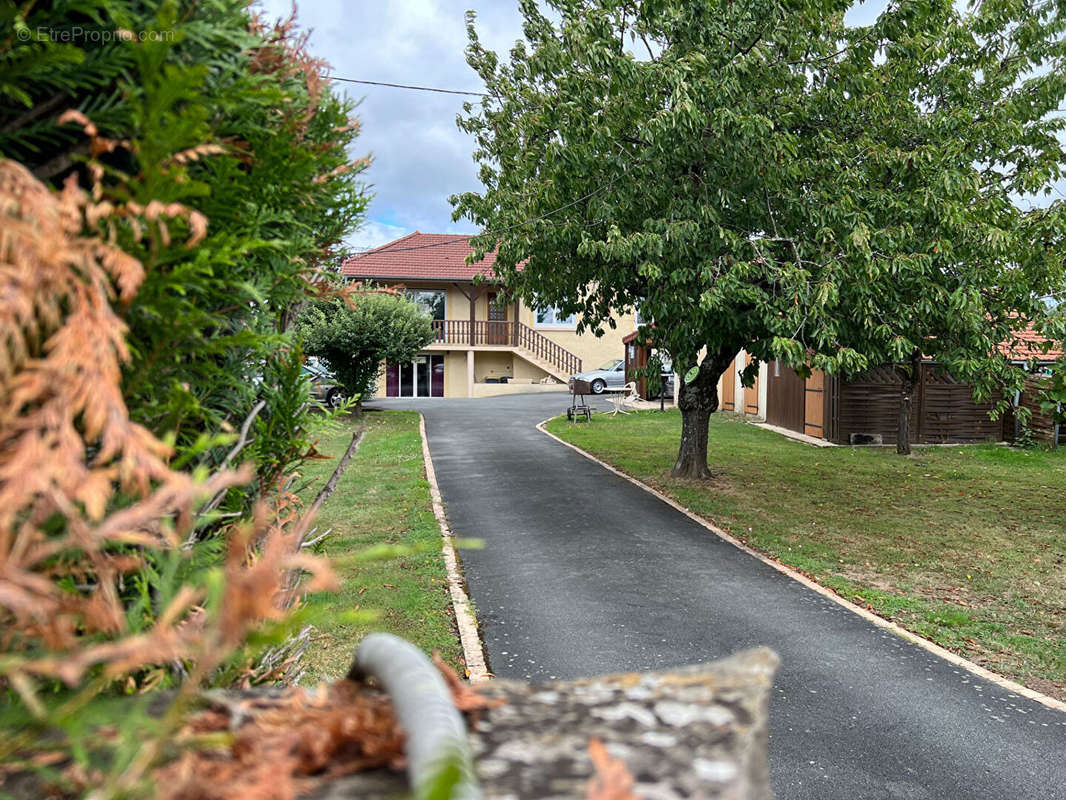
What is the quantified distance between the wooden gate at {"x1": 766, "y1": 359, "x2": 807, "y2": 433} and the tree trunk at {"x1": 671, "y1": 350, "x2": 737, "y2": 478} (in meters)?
9.03

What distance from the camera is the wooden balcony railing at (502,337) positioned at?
40.3 m

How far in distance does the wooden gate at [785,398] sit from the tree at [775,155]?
11890 millimetres

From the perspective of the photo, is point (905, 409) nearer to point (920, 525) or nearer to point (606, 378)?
point (920, 525)

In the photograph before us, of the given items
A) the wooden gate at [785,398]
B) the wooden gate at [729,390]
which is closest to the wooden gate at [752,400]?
the wooden gate at [729,390]

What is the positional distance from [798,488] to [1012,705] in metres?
8.90

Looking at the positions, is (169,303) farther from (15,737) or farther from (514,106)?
(514,106)

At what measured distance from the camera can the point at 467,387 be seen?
4097 cm

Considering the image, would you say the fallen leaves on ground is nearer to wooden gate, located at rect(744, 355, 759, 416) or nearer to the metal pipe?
the metal pipe

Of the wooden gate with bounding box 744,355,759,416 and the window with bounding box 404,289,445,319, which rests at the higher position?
the window with bounding box 404,289,445,319

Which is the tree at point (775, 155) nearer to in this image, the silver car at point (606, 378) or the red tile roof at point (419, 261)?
the silver car at point (606, 378)

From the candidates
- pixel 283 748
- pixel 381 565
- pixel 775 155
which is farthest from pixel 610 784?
pixel 775 155

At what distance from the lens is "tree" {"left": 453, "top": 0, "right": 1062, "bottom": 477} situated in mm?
10039

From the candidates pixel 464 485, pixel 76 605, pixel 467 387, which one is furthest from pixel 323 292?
pixel 467 387

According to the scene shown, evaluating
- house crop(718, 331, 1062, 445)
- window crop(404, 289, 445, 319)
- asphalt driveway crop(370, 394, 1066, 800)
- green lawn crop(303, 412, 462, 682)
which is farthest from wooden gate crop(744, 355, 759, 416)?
window crop(404, 289, 445, 319)
